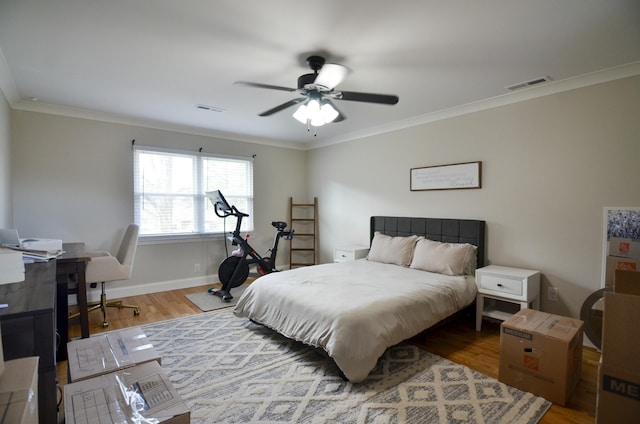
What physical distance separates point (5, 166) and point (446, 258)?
483 cm

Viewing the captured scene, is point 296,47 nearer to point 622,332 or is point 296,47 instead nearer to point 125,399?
point 125,399

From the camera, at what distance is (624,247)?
8.80 feet

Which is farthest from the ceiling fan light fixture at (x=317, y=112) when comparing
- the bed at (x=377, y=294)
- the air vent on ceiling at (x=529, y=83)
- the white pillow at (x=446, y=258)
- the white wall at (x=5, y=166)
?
Result: the white wall at (x=5, y=166)

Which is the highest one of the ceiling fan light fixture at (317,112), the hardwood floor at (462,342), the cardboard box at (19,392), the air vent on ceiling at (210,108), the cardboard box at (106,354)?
the air vent on ceiling at (210,108)

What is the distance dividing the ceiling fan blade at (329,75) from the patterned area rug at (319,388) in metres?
2.20

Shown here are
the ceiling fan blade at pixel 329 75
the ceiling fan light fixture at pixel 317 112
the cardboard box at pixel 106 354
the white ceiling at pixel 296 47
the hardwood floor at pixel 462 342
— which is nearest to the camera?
the cardboard box at pixel 106 354

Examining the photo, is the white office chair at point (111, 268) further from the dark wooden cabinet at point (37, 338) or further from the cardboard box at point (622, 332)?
the cardboard box at point (622, 332)

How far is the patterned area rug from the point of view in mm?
1943

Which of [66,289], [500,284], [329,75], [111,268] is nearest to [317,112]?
[329,75]

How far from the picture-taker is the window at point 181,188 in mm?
4504

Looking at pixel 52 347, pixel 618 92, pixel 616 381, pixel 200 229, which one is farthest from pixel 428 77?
pixel 200 229

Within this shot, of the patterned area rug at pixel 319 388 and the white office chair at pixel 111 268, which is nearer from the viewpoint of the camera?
the patterned area rug at pixel 319 388

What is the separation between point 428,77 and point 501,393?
259 centimetres

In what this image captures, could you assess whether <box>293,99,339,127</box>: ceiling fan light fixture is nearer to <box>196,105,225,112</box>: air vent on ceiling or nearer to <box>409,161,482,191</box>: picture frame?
<box>196,105,225,112</box>: air vent on ceiling
